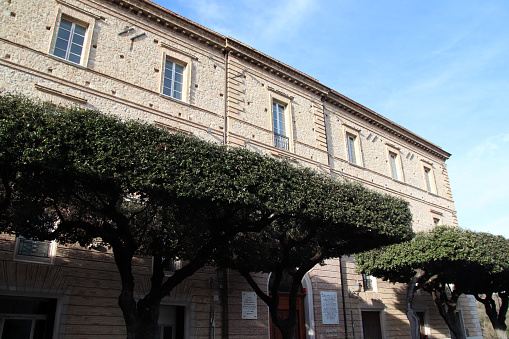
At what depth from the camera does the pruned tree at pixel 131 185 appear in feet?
24.5

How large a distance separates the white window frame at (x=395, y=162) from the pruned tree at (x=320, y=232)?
35.9ft

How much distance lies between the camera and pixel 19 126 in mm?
7398

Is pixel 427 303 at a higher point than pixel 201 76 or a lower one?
lower

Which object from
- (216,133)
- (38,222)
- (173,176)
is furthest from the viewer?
(216,133)

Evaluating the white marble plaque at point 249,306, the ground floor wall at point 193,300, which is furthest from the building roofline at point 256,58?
the white marble plaque at point 249,306

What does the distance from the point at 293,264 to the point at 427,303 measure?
41.9ft

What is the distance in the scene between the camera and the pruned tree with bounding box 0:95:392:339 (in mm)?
7480

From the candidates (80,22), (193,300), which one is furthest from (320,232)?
(80,22)

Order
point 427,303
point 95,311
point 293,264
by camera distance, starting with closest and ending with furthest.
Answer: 1. point 95,311
2. point 293,264
3. point 427,303

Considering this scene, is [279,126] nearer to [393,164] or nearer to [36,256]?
[393,164]

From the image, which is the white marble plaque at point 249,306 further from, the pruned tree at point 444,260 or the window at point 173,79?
the window at point 173,79

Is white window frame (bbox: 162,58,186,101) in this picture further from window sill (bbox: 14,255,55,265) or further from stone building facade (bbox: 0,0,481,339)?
window sill (bbox: 14,255,55,265)

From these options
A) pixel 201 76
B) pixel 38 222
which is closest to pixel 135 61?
pixel 201 76

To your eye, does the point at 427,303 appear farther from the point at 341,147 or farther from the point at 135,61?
the point at 135,61
